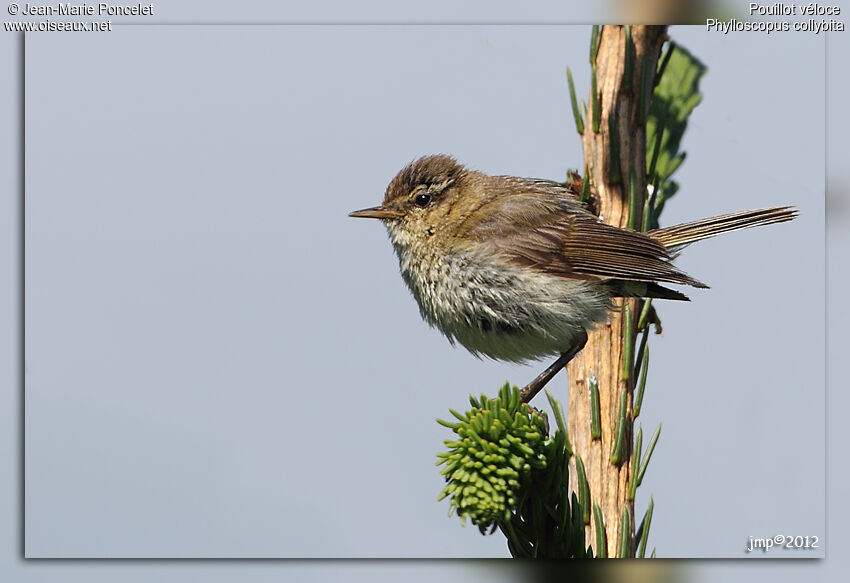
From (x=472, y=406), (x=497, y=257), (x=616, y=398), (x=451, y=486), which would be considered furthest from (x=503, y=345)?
(x=451, y=486)

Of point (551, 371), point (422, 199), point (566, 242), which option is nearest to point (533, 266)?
point (566, 242)

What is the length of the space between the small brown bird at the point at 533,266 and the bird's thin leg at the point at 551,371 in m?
0.01

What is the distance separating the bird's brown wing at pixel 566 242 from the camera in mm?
4266

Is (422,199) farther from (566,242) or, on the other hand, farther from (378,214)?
(566,242)

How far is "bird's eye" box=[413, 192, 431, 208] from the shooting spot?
509cm

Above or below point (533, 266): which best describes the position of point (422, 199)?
above

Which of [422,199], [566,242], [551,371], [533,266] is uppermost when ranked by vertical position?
[422,199]

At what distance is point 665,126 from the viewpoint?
4.01 metres

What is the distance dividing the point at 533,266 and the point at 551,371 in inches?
21.7

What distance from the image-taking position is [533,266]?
4605mm

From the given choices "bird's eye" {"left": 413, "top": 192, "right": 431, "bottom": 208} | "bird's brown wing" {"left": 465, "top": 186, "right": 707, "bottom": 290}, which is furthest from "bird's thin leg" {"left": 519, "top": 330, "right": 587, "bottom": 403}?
"bird's eye" {"left": 413, "top": 192, "right": 431, "bottom": 208}

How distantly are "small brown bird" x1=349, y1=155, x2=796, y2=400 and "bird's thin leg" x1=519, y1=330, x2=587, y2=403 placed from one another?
0.01 meters

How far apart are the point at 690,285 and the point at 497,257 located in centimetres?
102

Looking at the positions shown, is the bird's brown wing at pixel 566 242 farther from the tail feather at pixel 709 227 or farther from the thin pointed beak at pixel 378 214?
the thin pointed beak at pixel 378 214
